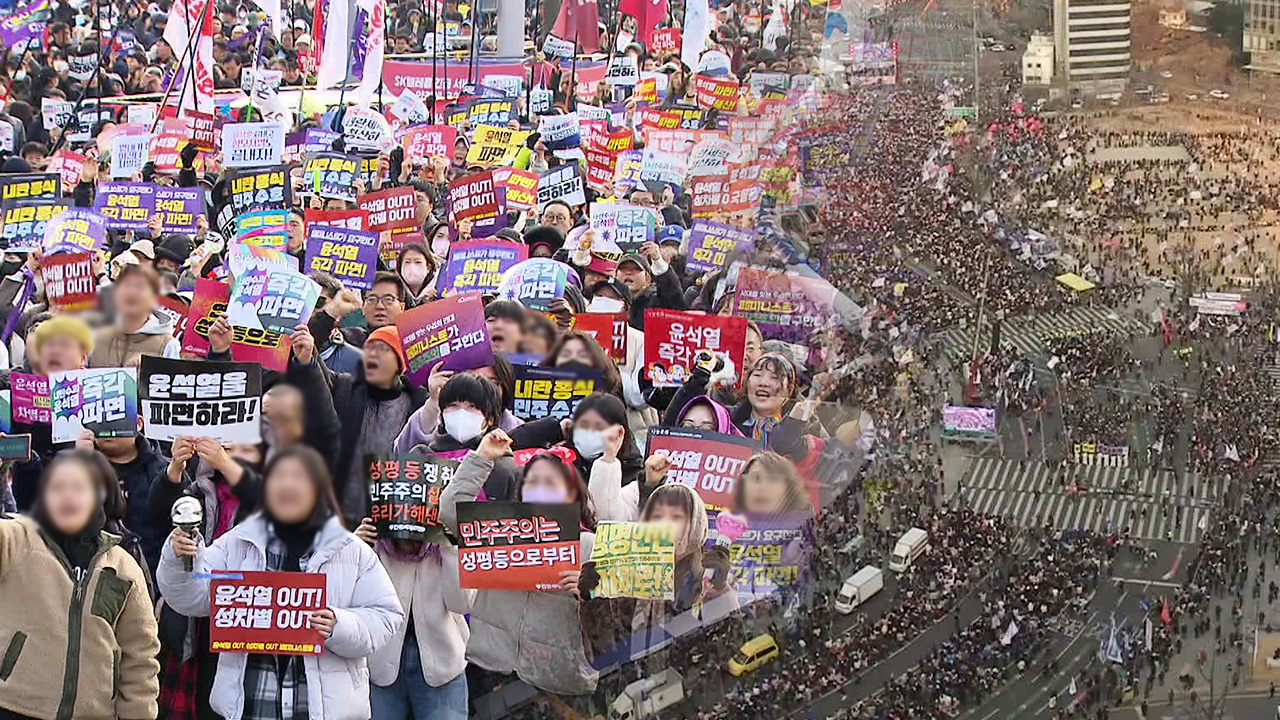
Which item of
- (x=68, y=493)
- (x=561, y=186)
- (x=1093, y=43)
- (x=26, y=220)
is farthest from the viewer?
(x=1093, y=43)

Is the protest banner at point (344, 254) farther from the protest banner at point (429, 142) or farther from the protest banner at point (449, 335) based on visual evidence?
the protest banner at point (429, 142)

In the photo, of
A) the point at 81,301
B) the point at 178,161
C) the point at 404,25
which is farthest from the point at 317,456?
the point at 404,25

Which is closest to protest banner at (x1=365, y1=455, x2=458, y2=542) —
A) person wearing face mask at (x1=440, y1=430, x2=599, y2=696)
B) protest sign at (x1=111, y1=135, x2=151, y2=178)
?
person wearing face mask at (x1=440, y1=430, x2=599, y2=696)

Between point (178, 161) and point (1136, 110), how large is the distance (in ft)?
127

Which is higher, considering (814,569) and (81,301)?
(81,301)

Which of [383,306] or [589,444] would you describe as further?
[383,306]

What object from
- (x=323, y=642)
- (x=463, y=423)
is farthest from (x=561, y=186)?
(x=323, y=642)

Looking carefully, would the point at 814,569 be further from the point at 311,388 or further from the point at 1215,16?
the point at 1215,16

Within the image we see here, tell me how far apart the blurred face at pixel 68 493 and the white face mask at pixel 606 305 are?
4872 millimetres

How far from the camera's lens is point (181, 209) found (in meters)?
10.8

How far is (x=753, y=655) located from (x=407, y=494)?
22.3ft

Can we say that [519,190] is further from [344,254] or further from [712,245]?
[344,254]

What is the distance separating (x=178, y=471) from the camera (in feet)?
16.0

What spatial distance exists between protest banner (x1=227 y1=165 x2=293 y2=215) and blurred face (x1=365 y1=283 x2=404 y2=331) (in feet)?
17.2
